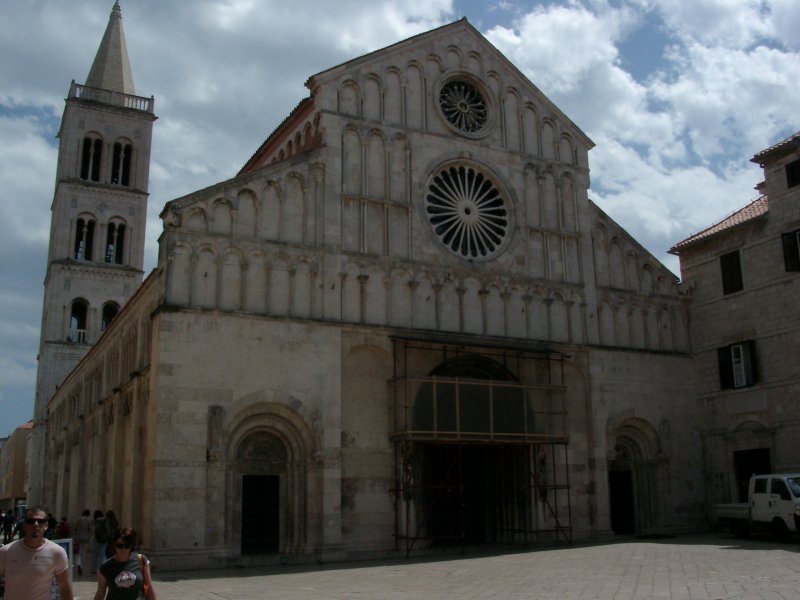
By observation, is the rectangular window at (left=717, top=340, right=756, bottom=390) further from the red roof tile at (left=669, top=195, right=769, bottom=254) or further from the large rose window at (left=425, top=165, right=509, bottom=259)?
the large rose window at (left=425, top=165, right=509, bottom=259)

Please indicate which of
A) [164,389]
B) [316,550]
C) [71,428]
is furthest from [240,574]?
[71,428]

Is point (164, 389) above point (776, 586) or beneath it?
above

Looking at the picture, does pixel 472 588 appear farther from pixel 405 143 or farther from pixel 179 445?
pixel 405 143

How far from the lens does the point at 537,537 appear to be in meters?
26.2

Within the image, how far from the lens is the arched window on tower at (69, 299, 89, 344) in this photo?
52.9 m

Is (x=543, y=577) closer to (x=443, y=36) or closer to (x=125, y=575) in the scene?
(x=125, y=575)

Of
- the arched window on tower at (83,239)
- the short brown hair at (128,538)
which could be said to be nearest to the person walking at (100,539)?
the short brown hair at (128,538)

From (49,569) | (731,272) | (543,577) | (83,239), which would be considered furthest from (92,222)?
(49,569)

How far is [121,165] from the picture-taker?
56.2 meters

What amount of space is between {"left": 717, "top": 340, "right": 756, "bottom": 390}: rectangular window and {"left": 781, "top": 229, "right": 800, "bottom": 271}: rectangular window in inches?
122

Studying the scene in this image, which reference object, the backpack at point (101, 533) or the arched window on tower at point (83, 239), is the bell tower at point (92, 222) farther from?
the backpack at point (101, 533)

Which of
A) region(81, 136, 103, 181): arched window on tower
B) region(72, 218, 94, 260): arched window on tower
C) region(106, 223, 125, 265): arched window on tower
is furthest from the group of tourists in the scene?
region(81, 136, 103, 181): arched window on tower

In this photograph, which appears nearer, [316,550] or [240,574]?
[240,574]

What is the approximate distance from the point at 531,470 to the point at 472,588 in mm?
11249
